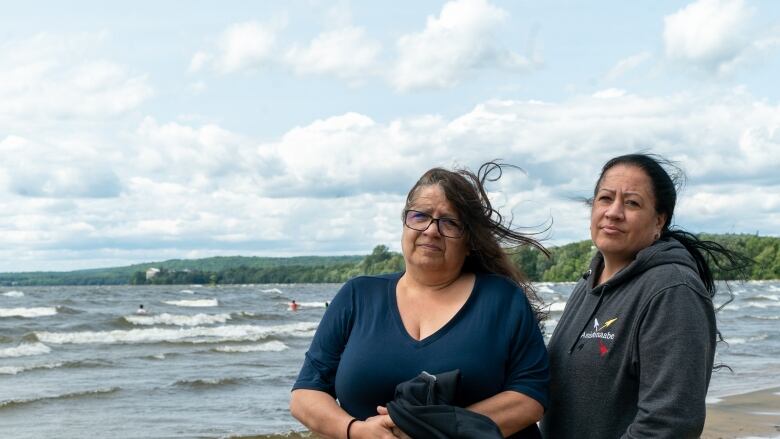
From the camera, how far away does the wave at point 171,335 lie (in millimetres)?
24844

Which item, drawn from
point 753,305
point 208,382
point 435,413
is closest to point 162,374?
point 208,382

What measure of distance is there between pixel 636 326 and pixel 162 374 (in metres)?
14.9

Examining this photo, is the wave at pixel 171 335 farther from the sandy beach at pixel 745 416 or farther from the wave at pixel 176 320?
the sandy beach at pixel 745 416

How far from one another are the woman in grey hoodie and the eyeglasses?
0.50 meters

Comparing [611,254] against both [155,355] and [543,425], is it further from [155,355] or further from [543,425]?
[155,355]

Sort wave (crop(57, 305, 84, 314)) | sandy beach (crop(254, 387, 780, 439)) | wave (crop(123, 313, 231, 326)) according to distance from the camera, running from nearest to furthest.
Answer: sandy beach (crop(254, 387, 780, 439)) → wave (crop(123, 313, 231, 326)) → wave (crop(57, 305, 84, 314))

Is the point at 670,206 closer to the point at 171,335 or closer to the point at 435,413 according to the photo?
the point at 435,413

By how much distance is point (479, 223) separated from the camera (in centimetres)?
341

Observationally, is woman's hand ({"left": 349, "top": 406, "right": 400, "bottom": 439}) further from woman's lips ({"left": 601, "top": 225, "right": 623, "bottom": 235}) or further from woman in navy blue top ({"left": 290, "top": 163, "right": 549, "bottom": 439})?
woman's lips ({"left": 601, "top": 225, "right": 623, "bottom": 235})

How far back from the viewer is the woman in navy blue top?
315 centimetres

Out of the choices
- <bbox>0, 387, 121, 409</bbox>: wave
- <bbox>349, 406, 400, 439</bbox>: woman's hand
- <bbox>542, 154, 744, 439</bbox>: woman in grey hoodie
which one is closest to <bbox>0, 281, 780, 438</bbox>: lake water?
<bbox>0, 387, 121, 409</bbox>: wave

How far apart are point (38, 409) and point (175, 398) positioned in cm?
196

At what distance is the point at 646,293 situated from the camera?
2953 millimetres

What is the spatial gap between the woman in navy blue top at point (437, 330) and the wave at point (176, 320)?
95.8ft
